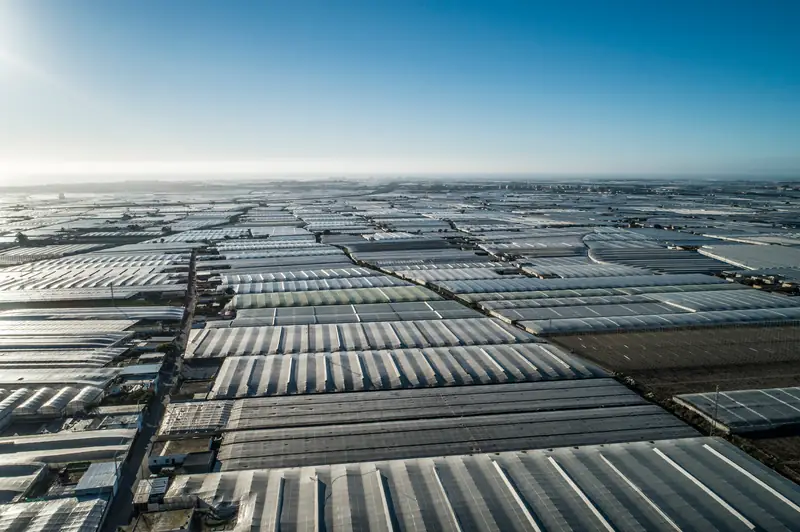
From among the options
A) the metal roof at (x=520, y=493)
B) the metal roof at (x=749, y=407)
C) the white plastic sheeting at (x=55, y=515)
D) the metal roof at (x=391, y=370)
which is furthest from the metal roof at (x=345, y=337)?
the white plastic sheeting at (x=55, y=515)

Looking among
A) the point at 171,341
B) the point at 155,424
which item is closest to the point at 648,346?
the point at 155,424

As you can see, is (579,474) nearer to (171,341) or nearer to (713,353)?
(713,353)

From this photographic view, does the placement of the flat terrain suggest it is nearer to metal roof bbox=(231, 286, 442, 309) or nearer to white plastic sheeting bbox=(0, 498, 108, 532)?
metal roof bbox=(231, 286, 442, 309)

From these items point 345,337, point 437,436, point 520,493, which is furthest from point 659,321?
point 520,493

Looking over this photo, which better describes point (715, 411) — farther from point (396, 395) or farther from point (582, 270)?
point (582, 270)

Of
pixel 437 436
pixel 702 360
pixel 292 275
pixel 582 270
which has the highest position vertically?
pixel 582 270

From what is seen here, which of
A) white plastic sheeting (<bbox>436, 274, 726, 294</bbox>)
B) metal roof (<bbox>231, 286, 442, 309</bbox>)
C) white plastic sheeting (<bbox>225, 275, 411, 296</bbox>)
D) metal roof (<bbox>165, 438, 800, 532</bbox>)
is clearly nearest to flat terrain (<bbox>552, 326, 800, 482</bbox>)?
metal roof (<bbox>165, 438, 800, 532</bbox>)

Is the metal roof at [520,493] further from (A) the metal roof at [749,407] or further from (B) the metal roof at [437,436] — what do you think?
(A) the metal roof at [749,407]
